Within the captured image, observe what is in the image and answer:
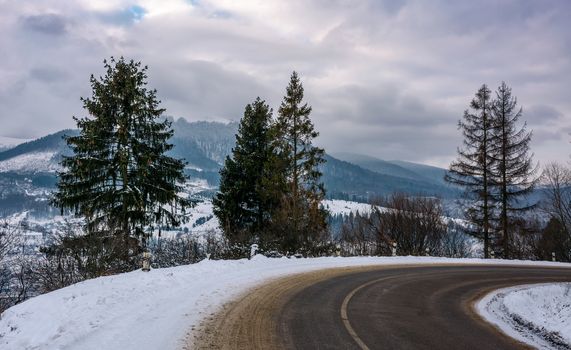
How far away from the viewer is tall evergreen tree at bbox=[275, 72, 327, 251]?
2755 centimetres

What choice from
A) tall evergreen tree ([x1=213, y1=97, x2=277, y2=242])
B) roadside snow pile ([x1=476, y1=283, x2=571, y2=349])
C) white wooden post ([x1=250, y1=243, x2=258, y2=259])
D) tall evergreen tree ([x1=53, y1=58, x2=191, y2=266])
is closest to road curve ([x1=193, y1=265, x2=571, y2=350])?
roadside snow pile ([x1=476, y1=283, x2=571, y2=349])

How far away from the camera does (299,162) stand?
30.2 metres

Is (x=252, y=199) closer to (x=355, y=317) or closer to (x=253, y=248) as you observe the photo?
(x=253, y=248)

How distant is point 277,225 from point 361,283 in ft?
40.4

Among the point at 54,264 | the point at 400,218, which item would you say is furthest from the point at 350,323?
the point at 400,218

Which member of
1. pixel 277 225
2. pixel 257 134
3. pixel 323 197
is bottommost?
pixel 277 225

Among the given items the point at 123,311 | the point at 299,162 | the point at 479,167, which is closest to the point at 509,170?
the point at 479,167

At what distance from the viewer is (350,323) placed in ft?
25.8

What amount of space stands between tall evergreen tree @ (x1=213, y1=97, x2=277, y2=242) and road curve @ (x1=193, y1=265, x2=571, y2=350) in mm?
16175

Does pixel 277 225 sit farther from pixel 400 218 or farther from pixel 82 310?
pixel 82 310

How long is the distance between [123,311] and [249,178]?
2293 centimetres

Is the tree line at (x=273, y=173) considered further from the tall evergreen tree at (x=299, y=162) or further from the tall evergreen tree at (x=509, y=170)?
the tall evergreen tree at (x=509, y=170)

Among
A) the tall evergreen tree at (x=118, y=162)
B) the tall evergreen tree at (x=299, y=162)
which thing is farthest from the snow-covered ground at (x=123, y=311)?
the tall evergreen tree at (x=299, y=162)

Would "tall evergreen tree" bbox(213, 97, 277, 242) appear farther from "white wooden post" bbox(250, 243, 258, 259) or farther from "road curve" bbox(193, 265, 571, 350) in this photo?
"road curve" bbox(193, 265, 571, 350)
